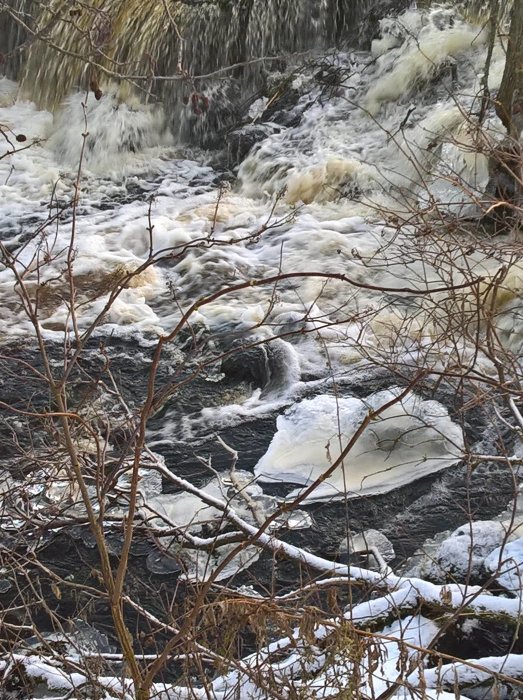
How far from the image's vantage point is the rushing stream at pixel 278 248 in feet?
14.8

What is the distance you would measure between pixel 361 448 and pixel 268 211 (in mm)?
4117

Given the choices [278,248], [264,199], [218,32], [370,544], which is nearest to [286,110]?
[218,32]

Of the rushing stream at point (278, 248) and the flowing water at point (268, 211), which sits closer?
the rushing stream at point (278, 248)

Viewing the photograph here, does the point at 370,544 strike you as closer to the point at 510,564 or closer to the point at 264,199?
the point at 510,564

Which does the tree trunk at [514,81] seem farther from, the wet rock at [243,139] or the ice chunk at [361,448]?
the wet rock at [243,139]

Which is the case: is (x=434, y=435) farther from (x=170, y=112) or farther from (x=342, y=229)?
(x=170, y=112)

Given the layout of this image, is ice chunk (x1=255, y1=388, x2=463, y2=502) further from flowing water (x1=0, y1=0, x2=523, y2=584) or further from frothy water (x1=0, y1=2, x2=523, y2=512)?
frothy water (x1=0, y1=2, x2=523, y2=512)

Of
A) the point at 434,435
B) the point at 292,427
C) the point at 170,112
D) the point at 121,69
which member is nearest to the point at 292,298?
the point at 292,427

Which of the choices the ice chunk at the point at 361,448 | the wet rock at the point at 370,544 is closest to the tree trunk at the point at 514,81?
the ice chunk at the point at 361,448

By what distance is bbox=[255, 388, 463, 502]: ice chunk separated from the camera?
4.81 m

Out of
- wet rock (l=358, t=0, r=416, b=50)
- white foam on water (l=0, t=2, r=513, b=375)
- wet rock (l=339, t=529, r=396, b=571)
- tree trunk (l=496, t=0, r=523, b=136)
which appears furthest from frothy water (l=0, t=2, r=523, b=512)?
wet rock (l=339, t=529, r=396, b=571)

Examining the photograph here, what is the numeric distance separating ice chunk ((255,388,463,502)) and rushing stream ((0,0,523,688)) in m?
0.01

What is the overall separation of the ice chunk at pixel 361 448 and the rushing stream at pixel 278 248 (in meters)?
0.01

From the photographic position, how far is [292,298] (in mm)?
7023
